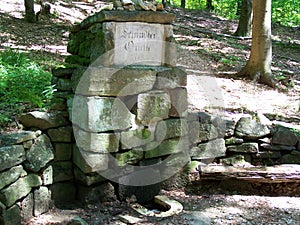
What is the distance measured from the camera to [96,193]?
4.14m

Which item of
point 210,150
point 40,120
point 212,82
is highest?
point 212,82

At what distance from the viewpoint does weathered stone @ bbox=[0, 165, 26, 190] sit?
3.27 metres

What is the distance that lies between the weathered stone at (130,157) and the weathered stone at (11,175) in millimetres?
1089

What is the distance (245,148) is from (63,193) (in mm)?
2615

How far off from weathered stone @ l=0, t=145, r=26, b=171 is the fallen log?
2.34 m

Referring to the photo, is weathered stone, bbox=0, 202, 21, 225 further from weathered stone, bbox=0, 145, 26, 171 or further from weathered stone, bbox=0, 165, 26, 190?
weathered stone, bbox=0, 145, 26, 171

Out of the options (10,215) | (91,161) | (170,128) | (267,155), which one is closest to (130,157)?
(91,161)

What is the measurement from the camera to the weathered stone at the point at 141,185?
4.30 metres

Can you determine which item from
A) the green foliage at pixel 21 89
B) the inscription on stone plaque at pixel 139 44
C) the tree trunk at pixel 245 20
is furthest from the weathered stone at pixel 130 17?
the tree trunk at pixel 245 20

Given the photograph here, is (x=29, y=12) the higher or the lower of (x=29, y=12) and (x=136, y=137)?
the higher

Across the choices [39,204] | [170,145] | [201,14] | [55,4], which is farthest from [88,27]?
[201,14]

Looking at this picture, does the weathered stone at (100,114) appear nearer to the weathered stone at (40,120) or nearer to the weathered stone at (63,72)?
the weathered stone at (40,120)

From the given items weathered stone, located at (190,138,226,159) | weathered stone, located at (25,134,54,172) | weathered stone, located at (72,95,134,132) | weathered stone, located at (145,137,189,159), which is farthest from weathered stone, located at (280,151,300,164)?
weathered stone, located at (25,134,54,172)

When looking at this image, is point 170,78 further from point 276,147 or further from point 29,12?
point 29,12
